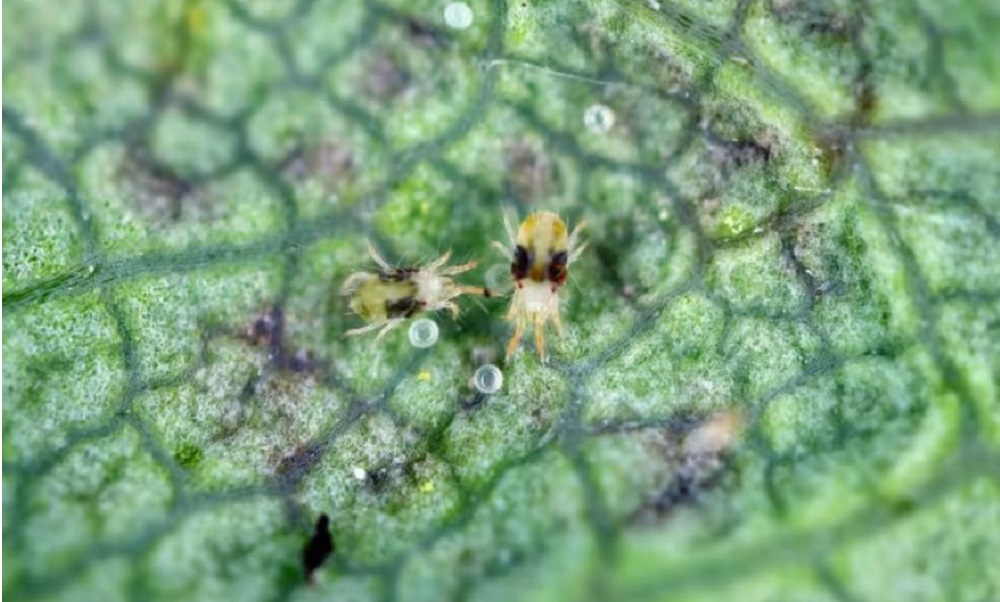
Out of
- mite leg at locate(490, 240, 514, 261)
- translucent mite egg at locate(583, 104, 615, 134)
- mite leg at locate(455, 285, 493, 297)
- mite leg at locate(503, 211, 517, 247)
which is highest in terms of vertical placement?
translucent mite egg at locate(583, 104, 615, 134)

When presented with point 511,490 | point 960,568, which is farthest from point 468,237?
point 960,568

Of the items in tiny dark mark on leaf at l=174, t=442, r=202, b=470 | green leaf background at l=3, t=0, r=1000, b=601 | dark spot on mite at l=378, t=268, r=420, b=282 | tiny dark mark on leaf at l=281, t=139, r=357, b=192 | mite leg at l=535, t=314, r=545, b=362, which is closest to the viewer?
green leaf background at l=3, t=0, r=1000, b=601

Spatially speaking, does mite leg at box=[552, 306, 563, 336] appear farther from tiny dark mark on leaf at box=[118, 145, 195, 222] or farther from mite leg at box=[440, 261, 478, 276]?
tiny dark mark on leaf at box=[118, 145, 195, 222]

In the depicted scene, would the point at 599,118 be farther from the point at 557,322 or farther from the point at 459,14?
the point at 557,322

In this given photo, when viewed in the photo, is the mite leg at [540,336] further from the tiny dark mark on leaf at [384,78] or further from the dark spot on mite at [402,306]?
the tiny dark mark on leaf at [384,78]

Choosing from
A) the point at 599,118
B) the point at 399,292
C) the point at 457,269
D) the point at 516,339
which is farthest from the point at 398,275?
the point at 599,118

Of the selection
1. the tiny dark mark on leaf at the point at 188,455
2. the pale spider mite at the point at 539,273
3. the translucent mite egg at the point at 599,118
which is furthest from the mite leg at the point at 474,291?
the tiny dark mark on leaf at the point at 188,455

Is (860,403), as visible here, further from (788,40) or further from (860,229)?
(788,40)

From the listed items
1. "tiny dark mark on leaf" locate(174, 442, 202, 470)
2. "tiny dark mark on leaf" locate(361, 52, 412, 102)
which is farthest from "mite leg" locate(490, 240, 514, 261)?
"tiny dark mark on leaf" locate(174, 442, 202, 470)
